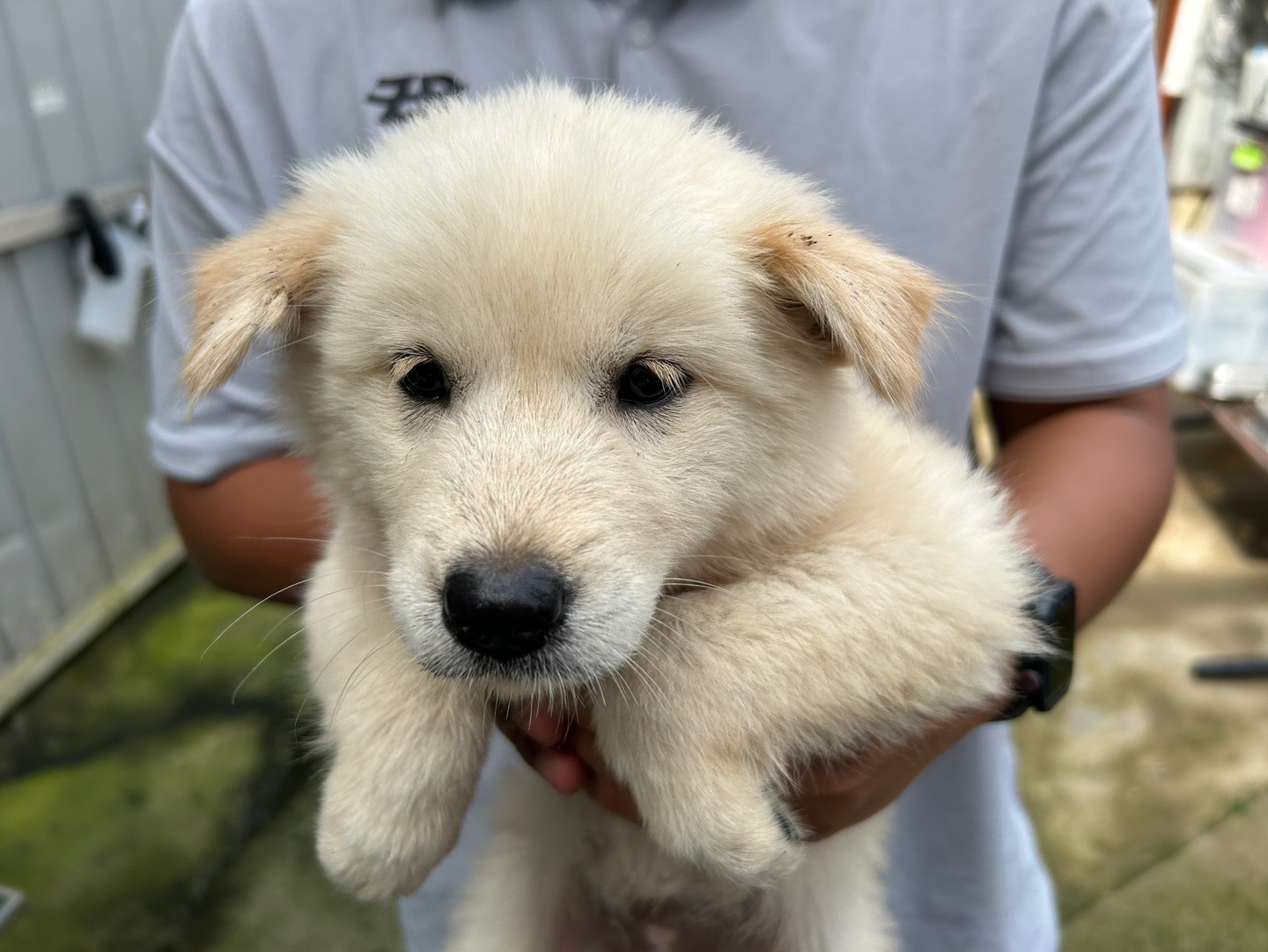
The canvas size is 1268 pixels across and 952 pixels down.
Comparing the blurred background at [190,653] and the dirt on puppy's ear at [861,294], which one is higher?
the dirt on puppy's ear at [861,294]

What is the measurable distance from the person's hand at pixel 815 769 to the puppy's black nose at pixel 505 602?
1.18ft

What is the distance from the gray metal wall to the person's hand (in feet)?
12.5

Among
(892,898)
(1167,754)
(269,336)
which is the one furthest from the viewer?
(1167,754)

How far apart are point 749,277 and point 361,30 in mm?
963

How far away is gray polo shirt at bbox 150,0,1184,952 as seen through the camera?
1.70 m

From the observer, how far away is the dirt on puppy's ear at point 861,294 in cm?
121

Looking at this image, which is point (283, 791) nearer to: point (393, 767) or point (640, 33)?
point (393, 767)

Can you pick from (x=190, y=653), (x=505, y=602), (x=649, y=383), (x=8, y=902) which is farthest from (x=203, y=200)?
(x=190, y=653)

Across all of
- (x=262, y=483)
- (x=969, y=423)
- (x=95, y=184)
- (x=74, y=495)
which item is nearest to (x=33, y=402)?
(x=74, y=495)

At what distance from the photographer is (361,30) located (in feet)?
5.78

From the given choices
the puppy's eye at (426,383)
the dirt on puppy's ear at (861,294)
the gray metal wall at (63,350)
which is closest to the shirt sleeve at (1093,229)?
the dirt on puppy's ear at (861,294)

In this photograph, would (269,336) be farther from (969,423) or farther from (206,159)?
(969,423)

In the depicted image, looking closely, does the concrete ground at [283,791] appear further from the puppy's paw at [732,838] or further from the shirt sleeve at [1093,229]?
the shirt sleeve at [1093,229]

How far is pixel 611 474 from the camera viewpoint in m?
1.22
